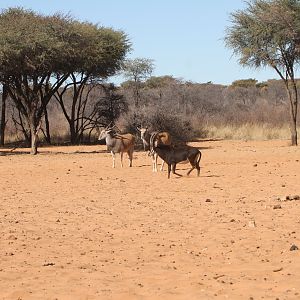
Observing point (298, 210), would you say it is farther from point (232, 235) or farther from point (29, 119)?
point (29, 119)

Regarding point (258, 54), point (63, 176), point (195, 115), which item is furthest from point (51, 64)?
point (195, 115)

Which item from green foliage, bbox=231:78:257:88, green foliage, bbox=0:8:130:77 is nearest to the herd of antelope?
green foliage, bbox=0:8:130:77

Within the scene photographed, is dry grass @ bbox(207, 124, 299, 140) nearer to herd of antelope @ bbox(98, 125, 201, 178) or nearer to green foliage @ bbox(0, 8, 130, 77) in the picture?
green foliage @ bbox(0, 8, 130, 77)

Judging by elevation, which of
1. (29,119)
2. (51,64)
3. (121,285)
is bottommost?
(121,285)

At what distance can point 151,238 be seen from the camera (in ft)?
30.3

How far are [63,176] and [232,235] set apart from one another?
9516 millimetres

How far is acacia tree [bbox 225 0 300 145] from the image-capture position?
3027 centimetres

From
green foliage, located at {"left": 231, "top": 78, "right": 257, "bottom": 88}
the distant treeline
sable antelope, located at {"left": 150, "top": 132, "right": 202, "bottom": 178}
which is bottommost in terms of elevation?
sable antelope, located at {"left": 150, "top": 132, "right": 202, "bottom": 178}

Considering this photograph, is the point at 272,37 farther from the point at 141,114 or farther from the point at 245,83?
the point at 245,83

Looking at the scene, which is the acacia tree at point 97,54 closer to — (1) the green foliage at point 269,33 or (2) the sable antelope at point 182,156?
(1) the green foliage at point 269,33

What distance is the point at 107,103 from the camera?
4031 cm

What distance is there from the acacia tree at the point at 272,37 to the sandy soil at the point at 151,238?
14839 mm

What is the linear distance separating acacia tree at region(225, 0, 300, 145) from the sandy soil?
14839mm

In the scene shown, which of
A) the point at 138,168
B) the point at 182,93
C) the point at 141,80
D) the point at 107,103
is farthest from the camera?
the point at 182,93
